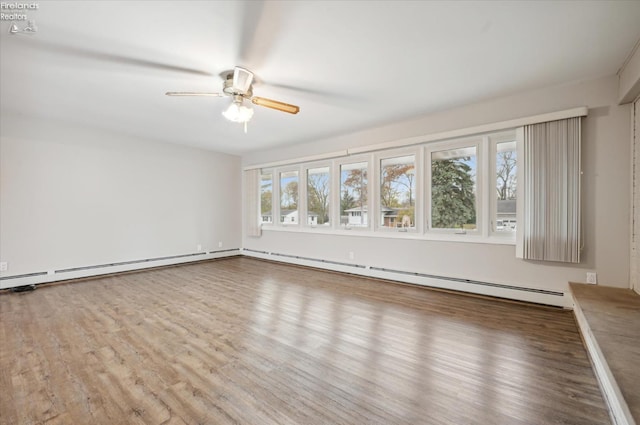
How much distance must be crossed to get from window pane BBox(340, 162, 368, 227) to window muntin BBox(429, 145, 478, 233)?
3.85 feet

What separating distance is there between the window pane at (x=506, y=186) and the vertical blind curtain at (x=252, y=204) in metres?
4.72

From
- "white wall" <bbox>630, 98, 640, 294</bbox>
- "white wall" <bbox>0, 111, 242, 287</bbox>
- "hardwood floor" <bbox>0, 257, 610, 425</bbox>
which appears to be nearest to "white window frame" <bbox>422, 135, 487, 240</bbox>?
"hardwood floor" <bbox>0, 257, 610, 425</bbox>

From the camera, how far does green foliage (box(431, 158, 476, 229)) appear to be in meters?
3.76

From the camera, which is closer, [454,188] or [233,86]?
[233,86]

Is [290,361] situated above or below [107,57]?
below

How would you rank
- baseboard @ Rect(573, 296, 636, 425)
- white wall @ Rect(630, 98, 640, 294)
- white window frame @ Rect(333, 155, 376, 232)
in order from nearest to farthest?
1. baseboard @ Rect(573, 296, 636, 425)
2. white wall @ Rect(630, 98, 640, 294)
3. white window frame @ Rect(333, 155, 376, 232)

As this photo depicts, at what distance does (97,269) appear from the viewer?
A: 4.69m

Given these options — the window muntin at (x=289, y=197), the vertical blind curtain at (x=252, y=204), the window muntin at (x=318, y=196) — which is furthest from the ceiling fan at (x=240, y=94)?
the vertical blind curtain at (x=252, y=204)

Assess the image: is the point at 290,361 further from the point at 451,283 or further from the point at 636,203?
the point at 636,203

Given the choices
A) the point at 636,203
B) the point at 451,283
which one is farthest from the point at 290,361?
the point at 636,203

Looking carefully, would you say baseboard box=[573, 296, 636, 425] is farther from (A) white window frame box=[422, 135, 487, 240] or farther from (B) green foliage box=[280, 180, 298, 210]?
(B) green foliage box=[280, 180, 298, 210]

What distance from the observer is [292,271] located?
5.20 metres

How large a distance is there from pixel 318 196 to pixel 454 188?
100 inches

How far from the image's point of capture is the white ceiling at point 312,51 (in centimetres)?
192
